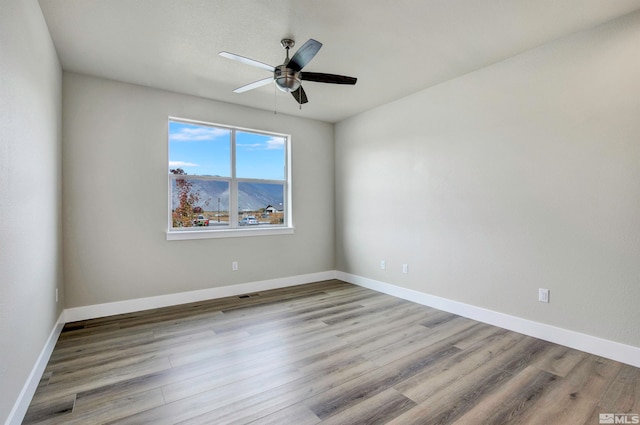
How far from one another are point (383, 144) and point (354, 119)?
2.63 feet

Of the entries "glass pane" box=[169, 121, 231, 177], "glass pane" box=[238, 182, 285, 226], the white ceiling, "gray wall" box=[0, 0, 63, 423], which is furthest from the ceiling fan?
"glass pane" box=[238, 182, 285, 226]

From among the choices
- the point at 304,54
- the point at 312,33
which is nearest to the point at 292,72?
the point at 304,54

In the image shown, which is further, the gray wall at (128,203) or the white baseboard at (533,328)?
the gray wall at (128,203)

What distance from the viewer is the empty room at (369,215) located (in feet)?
6.46

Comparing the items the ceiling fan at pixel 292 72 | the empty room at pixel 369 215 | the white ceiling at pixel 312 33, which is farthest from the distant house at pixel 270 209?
the ceiling fan at pixel 292 72

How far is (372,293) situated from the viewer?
4.42 meters

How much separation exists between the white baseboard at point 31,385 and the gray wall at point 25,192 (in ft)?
0.18

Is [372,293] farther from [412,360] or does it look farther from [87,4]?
[87,4]

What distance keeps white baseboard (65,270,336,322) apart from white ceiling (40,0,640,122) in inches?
102

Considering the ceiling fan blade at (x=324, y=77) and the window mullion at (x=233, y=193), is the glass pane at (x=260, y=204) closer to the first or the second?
the window mullion at (x=233, y=193)

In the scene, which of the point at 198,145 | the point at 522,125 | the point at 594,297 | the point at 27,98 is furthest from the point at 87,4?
the point at 594,297

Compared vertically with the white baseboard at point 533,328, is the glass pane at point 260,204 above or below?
above

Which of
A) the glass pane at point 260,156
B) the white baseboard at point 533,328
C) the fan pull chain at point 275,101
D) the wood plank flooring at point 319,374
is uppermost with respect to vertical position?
the fan pull chain at point 275,101

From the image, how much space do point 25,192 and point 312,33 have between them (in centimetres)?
239
